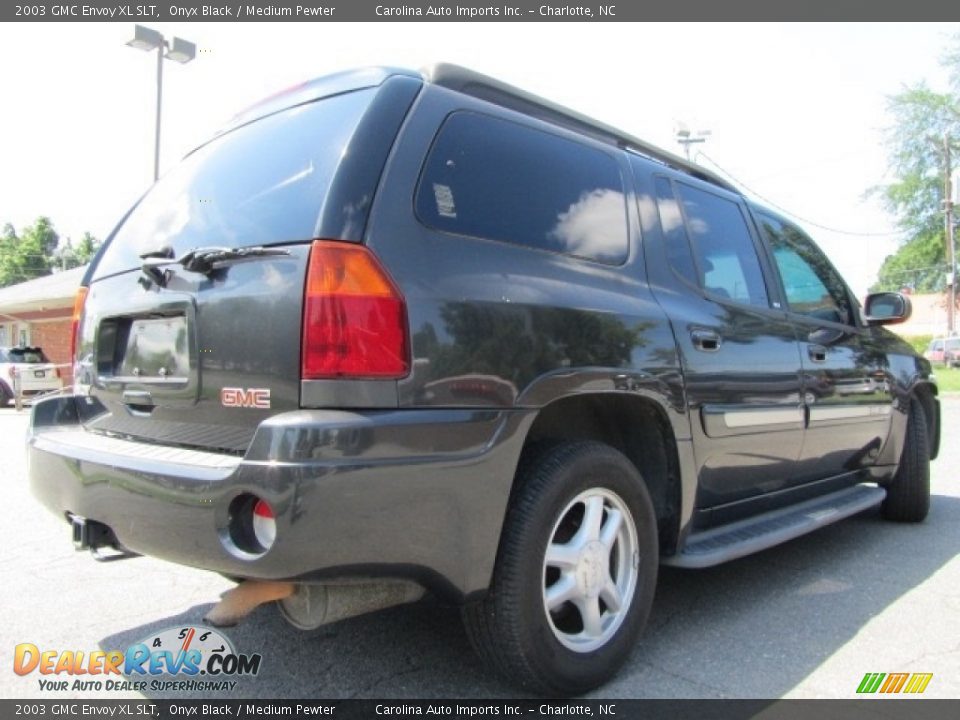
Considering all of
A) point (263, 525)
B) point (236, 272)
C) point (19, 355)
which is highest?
point (236, 272)

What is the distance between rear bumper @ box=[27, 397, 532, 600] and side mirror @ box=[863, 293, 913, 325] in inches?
129

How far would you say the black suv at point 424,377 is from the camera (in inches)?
77.9

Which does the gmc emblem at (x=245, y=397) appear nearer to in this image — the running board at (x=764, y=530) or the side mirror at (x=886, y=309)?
the running board at (x=764, y=530)

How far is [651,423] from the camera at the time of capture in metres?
2.81

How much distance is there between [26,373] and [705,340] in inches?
795

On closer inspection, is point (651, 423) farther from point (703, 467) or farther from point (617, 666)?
point (617, 666)

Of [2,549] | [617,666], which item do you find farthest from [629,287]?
[2,549]

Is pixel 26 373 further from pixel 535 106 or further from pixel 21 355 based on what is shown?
pixel 535 106

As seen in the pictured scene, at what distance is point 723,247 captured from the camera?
139 inches

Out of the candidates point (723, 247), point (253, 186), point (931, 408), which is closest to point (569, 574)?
point (253, 186)

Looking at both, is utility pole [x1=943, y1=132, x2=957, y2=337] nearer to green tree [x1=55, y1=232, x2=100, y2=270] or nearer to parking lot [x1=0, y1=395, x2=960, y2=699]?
parking lot [x1=0, y1=395, x2=960, y2=699]

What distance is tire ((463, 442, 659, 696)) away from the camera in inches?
86.7

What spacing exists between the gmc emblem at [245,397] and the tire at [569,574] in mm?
784

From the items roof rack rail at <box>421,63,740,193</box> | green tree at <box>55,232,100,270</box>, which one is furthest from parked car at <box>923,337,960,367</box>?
green tree at <box>55,232,100,270</box>
